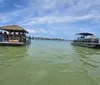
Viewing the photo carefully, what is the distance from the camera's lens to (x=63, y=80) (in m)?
5.43

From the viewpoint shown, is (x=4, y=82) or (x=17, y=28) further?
(x=17, y=28)

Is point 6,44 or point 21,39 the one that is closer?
point 6,44

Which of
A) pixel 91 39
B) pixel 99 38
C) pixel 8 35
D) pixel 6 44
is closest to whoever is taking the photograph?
pixel 6 44

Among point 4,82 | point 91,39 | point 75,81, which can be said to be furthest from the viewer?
point 91,39

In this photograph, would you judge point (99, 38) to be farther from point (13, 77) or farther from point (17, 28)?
point (13, 77)

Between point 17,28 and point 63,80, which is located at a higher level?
point 17,28

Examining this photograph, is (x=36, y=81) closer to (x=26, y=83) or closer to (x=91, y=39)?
(x=26, y=83)

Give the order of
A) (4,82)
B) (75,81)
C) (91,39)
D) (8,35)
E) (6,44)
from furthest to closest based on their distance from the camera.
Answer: (91,39) → (8,35) → (6,44) → (75,81) → (4,82)

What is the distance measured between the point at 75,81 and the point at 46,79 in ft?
3.21

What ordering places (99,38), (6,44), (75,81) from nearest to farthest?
(75,81) < (6,44) < (99,38)

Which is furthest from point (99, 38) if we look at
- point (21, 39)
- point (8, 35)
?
point (8, 35)

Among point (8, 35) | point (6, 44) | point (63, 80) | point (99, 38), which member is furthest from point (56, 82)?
point (99, 38)

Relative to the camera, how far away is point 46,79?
5.46m

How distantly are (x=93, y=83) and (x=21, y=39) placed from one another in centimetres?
1995
